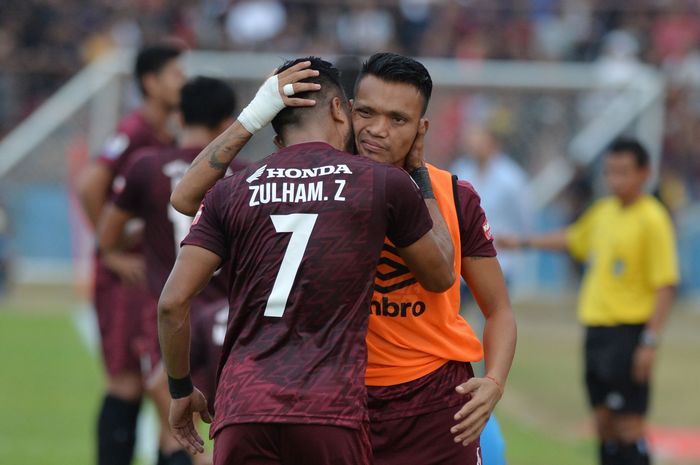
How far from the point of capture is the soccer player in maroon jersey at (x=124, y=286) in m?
7.84

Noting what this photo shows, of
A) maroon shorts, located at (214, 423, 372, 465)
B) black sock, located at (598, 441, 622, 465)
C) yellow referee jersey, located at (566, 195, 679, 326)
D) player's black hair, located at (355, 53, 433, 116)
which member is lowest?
black sock, located at (598, 441, 622, 465)

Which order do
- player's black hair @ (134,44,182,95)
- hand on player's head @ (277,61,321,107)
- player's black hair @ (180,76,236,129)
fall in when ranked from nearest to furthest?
1. hand on player's head @ (277,61,321,107)
2. player's black hair @ (180,76,236,129)
3. player's black hair @ (134,44,182,95)

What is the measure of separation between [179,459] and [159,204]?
4.56 ft

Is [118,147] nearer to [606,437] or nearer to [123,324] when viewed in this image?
[123,324]

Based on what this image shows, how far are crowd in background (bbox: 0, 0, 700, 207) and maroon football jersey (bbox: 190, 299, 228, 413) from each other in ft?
45.3

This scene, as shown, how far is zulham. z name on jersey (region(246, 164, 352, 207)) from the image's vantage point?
4.19m

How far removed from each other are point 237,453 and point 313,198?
859 millimetres

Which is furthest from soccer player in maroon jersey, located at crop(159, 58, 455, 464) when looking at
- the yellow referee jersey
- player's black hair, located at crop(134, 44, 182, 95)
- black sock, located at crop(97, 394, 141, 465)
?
the yellow referee jersey

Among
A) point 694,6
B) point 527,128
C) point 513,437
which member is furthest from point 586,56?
point 513,437

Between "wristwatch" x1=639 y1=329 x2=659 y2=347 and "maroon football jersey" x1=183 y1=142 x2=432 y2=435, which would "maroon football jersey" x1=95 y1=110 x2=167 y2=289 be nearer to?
"wristwatch" x1=639 y1=329 x2=659 y2=347

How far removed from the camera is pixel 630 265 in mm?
8398

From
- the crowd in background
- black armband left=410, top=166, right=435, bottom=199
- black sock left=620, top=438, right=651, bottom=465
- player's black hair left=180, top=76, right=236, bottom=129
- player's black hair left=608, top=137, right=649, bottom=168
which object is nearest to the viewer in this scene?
black armband left=410, top=166, right=435, bottom=199

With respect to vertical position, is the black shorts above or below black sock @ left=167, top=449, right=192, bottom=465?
above

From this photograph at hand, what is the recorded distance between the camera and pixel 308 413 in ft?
13.5
